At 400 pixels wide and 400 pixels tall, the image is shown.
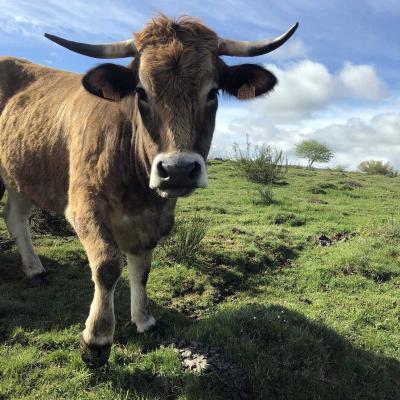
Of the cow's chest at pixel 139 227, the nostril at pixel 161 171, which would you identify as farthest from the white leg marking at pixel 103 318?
the nostril at pixel 161 171

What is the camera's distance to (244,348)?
4496mm

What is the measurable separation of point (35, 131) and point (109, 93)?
170 centimetres

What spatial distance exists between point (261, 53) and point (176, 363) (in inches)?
116

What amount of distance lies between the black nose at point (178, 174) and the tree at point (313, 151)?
45802mm

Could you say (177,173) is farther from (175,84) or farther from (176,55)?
(176,55)

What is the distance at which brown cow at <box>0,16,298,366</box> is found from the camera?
367 centimetres

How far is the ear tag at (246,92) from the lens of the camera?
14.9 feet

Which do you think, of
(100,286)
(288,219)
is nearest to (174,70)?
(100,286)

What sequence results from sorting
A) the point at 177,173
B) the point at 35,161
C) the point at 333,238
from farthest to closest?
the point at 333,238 < the point at 35,161 < the point at 177,173

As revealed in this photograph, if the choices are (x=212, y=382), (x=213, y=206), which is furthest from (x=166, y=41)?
(x=213, y=206)

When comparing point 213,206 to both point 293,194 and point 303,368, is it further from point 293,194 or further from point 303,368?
point 303,368

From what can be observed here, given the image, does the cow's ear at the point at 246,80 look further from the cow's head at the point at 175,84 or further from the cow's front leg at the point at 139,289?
the cow's front leg at the point at 139,289

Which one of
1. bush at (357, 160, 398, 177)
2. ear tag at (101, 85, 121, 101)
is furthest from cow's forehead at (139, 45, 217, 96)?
bush at (357, 160, 398, 177)

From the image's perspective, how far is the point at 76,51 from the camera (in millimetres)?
4016
